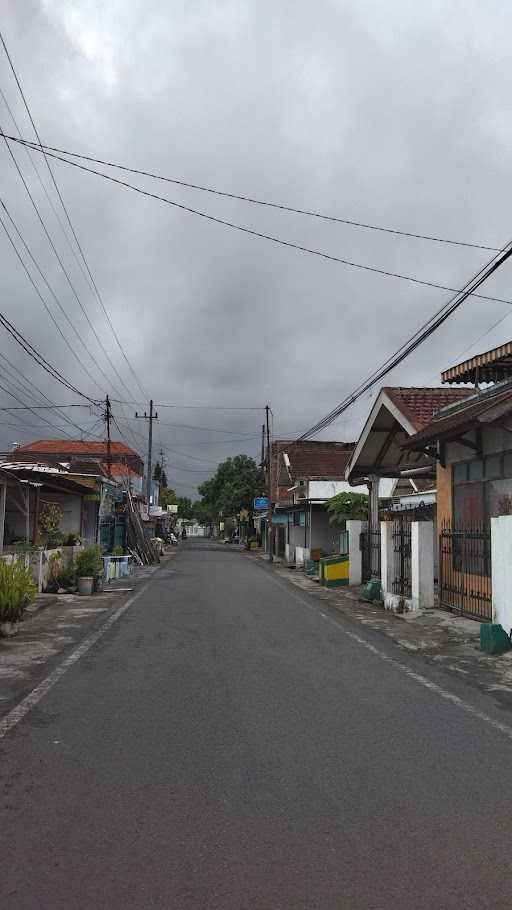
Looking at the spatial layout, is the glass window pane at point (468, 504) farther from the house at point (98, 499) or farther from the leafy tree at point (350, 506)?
the house at point (98, 499)

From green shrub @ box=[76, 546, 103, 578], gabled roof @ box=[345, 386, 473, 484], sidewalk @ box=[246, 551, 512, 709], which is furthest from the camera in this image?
green shrub @ box=[76, 546, 103, 578]

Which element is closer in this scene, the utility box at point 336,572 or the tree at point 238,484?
the utility box at point 336,572

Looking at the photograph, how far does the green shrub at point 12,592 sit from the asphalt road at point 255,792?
2.88m

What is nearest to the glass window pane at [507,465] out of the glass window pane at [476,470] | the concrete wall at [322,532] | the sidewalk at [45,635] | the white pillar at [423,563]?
the glass window pane at [476,470]

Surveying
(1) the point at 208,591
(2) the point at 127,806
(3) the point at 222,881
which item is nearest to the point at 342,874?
(3) the point at 222,881

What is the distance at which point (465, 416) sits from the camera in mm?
13781

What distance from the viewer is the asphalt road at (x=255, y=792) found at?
3455 mm

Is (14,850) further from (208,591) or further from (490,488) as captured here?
(208,591)

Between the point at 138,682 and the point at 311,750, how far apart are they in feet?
9.62

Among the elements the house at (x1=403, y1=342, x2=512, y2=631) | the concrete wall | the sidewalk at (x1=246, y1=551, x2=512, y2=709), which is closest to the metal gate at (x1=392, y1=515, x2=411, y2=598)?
the sidewalk at (x1=246, y1=551, x2=512, y2=709)

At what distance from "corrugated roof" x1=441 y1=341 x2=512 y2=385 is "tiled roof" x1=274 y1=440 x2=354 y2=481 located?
1199 inches

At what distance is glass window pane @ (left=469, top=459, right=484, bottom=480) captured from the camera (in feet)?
47.9

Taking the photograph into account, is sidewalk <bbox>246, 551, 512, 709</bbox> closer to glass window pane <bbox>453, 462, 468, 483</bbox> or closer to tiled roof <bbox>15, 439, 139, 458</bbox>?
glass window pane <bbox>453, 462, 468, 483</bbox>

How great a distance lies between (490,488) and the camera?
46.4ft
